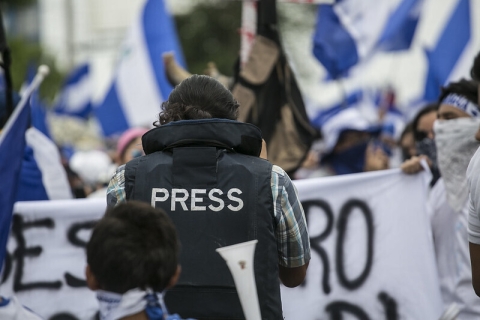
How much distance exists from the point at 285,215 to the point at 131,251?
736 millimetres

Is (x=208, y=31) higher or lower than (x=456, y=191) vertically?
lower

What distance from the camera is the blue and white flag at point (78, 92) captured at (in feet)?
55.8

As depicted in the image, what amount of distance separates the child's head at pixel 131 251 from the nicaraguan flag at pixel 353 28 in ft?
13.8

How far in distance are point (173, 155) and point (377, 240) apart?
184 cm

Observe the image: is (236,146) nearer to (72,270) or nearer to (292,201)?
(292,201)

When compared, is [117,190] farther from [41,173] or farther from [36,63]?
[36,63]

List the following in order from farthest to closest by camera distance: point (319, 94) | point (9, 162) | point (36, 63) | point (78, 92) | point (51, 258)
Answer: point (319, 94)
point (36, 63)
point (78, 92)
point (51, 258)
point (9, 162)

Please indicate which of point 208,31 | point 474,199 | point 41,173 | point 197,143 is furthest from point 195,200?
point 208,31

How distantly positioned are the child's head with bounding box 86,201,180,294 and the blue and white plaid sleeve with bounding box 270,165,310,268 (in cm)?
59

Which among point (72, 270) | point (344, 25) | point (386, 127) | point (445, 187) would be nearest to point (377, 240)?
point (445, 187)

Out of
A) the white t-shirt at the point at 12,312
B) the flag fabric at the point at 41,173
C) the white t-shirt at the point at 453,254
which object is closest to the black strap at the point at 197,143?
the white t-shirt at the point at 12,312

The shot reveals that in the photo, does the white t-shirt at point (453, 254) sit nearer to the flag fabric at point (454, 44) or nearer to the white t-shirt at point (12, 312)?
the white t-shirt at point (12, 312)

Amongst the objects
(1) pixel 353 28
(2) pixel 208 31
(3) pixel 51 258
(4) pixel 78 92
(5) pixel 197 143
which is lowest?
(2) pixel 208 31

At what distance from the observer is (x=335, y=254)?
4254 mm
